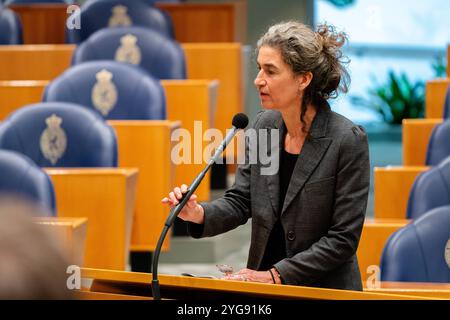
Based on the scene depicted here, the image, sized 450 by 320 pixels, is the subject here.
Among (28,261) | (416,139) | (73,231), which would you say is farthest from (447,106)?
(28,261)

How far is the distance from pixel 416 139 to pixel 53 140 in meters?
0.49

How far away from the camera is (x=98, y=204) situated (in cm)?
102

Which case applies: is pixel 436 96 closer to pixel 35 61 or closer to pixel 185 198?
pixel 35 61

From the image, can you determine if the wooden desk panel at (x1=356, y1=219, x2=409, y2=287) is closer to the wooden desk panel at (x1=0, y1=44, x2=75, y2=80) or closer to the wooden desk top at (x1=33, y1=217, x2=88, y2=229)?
the wooden desk top at (x1=33, y1=217, x2=88, y2=229)

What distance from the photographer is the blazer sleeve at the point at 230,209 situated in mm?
579

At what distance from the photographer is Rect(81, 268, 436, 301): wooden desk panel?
1.38ft

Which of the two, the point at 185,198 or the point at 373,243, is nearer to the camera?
the point at 185,198

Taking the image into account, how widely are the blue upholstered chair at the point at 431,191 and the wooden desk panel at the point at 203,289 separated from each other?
1.70 ft

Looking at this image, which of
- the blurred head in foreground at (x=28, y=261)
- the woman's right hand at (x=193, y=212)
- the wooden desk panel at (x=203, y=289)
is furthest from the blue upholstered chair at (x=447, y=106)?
the blurred head in foreground at (x=28, y=261)

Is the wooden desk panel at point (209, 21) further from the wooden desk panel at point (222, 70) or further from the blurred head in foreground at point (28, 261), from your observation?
the blurred head in foreground at point (28, 261)

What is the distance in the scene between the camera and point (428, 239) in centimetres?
77

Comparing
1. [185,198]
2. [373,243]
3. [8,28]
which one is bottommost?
[373,243]
